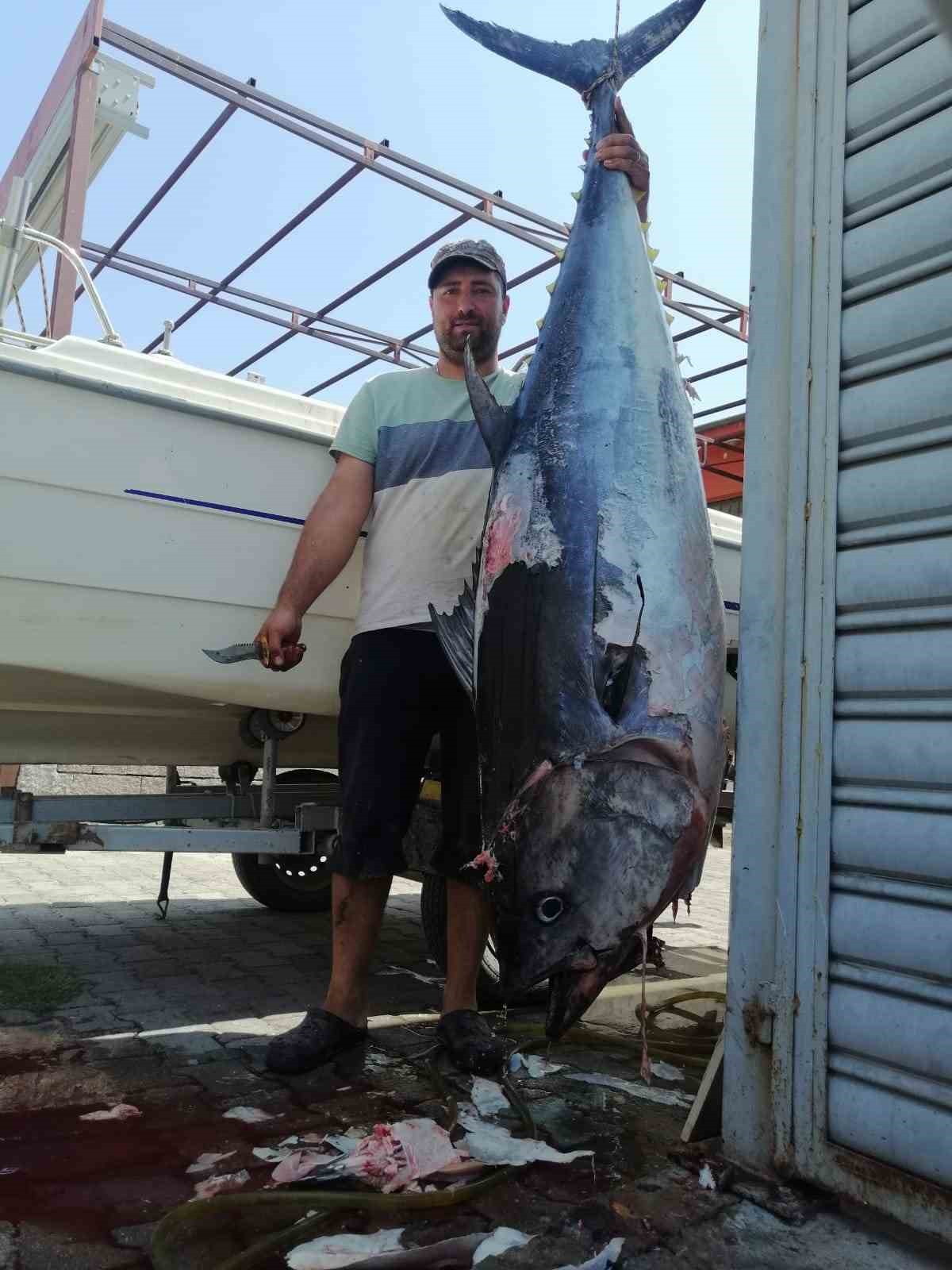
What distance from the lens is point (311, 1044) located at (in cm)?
224

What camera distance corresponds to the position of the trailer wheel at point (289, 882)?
14.6ft

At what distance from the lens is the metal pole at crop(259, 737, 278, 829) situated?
3090mm

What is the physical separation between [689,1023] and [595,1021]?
0.34 m

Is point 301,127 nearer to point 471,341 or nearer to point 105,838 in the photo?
point 471,341

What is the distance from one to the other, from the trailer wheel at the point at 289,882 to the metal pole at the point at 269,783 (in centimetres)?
123

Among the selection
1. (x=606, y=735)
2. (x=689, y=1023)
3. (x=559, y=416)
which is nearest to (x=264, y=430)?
(x=559, y=416)

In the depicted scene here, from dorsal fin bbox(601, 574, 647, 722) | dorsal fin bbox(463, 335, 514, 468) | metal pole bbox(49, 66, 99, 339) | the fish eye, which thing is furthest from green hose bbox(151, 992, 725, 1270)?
metal pole bbox(49, 66, 99, 339)

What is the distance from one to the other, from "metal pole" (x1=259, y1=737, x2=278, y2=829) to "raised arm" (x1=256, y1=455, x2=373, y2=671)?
0.66 meters

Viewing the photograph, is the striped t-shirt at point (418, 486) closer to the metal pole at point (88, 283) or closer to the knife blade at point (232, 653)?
the knife blade at point (232, 653)

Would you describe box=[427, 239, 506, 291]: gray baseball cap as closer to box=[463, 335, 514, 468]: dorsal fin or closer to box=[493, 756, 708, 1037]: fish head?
box=[463, 335, 514, 468]: dorsal fin

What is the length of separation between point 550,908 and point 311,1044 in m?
0.99

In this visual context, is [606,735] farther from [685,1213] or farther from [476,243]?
[476,243]

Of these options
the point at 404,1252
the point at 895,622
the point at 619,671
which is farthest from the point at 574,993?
the point at 895,622

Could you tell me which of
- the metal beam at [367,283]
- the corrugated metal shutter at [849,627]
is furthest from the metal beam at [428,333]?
the corrugated metal shutter at [849,627]
